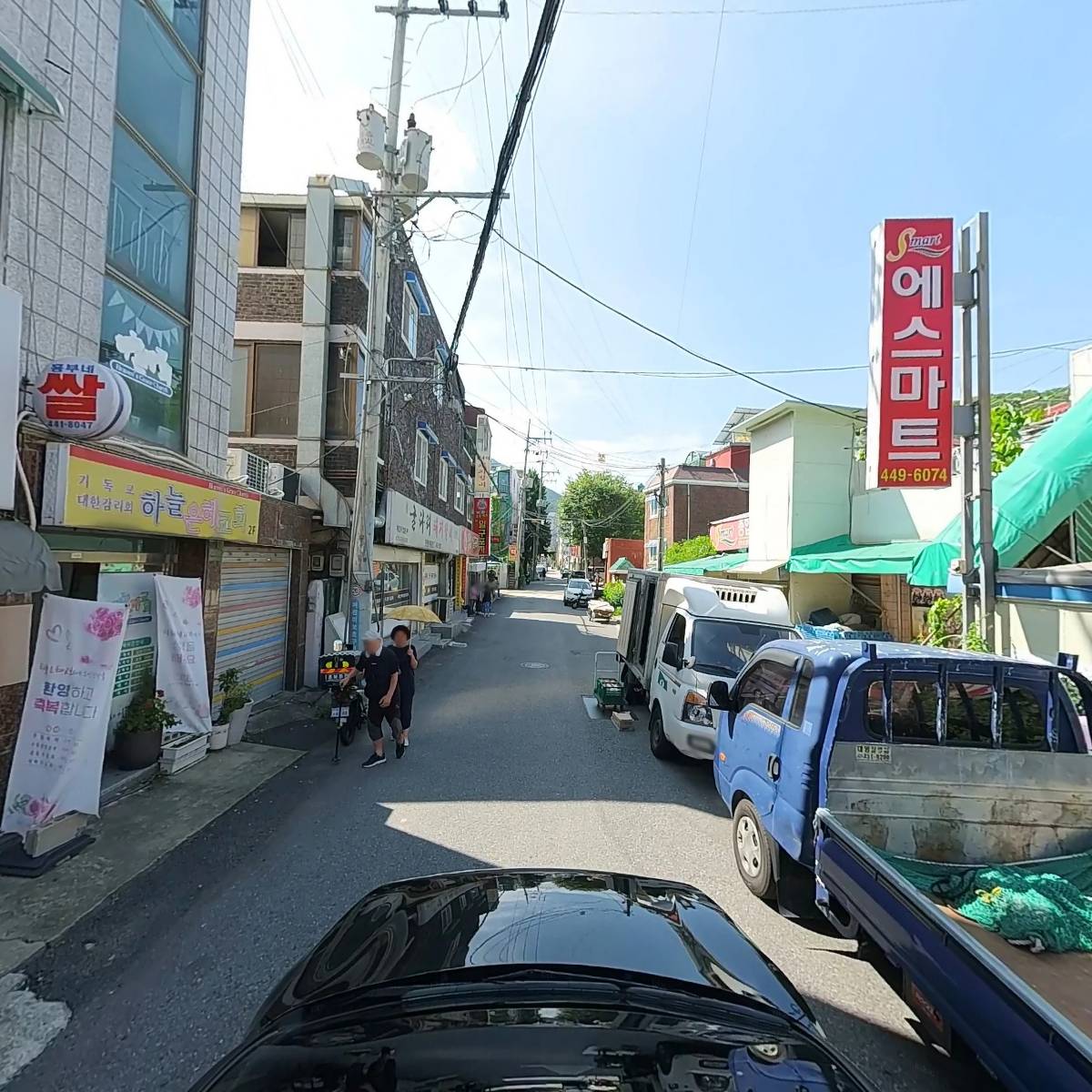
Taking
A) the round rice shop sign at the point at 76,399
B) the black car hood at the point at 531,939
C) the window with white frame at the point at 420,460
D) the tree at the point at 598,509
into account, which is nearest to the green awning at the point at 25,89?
the round rice shop sign at the point at 76,399

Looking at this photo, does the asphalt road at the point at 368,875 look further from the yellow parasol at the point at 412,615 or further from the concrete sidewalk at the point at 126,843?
the yellow parasol at the point at 412,615

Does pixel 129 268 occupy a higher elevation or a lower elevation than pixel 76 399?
higher

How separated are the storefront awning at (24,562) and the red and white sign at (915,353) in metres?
8.32

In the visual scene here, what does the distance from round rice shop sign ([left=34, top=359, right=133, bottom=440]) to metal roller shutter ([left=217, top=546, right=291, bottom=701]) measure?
12.4 ft

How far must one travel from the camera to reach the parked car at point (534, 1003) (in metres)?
1.53

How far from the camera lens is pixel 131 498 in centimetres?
593

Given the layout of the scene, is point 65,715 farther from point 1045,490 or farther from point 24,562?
point 1045,490

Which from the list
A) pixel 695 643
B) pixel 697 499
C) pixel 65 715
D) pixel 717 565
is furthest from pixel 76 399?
pixel 697 499

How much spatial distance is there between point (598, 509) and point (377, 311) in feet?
155

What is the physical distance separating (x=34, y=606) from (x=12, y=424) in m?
1.67

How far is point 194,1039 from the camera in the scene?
9.96 feet

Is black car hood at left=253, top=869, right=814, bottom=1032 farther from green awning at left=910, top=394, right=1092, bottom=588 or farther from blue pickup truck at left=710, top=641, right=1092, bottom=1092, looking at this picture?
green awning at left=910, top=394, right=1092, bottom=588

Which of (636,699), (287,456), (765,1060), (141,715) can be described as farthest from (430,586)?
(765,1060)

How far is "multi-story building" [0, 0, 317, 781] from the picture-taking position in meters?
5.11
